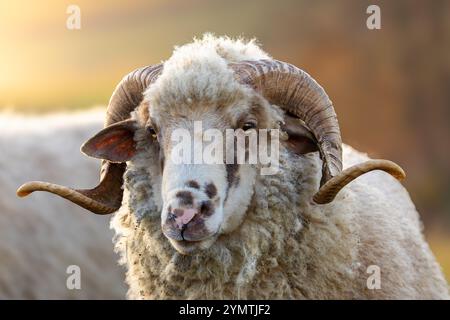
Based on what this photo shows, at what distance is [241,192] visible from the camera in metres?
4.93

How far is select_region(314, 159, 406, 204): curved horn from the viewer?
4.70 m

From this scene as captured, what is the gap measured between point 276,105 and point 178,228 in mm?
956

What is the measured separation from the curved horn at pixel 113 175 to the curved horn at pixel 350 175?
114 cm

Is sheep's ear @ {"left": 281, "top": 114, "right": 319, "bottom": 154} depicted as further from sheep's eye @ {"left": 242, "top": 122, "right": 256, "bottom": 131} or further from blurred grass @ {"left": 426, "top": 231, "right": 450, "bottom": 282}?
blurred grass @ {"left": 426, "top": 231, "right": 450, "bottom": 282}

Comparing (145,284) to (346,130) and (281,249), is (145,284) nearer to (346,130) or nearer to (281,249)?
(281,249)

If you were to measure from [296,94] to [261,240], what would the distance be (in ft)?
2.66

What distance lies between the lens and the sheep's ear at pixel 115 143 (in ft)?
17.5

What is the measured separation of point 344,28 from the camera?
23375mm

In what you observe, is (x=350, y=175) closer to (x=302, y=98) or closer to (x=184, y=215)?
(x=302, y=98)

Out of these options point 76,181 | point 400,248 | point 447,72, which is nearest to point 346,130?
point 447,72
